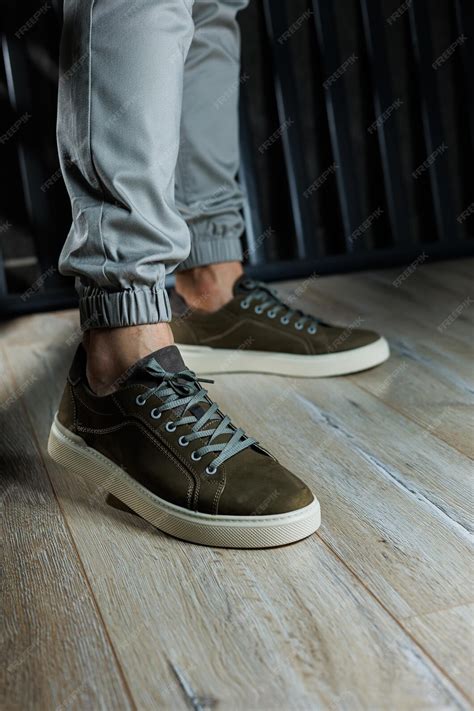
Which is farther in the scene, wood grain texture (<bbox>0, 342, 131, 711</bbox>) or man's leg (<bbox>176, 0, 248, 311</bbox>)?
man's leg (<bbox>176, 0, 248, 311</bbox>)

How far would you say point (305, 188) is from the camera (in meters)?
2.03

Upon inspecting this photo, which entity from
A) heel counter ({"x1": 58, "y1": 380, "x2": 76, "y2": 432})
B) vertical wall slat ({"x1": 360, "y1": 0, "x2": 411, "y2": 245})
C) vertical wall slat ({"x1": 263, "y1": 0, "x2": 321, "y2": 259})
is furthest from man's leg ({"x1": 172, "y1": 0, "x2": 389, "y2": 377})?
vertical wall slat ({"x1": 360, "y1": 0, "x2": 411, "y2": 245})

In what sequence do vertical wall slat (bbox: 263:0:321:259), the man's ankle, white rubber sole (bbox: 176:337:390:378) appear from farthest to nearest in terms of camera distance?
1. vertical wall slat (bbox: 263:0:321:259)
2. white rubber sole (bbox: 176:337:390:378)
3. the man's ankle

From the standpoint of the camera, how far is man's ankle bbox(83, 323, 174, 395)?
0.97 metres

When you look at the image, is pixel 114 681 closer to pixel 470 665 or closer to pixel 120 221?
pixel 470 665

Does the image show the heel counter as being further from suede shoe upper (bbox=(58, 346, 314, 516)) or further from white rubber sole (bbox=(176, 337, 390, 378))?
white rubber sole (bbox=(176, 337, 390, 378))

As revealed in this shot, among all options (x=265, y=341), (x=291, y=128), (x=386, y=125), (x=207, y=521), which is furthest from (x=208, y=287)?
(x=386, y=125)

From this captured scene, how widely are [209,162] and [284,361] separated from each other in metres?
0.35

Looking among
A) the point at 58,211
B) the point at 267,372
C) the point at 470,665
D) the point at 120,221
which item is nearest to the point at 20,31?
the point at 58,211

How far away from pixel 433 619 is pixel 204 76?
988 millimetres

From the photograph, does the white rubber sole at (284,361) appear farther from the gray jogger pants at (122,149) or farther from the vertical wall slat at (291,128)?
the vertical wall slat at (291,128)

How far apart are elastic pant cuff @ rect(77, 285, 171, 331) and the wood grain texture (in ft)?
0.75

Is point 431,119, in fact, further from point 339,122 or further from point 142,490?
point 142,490

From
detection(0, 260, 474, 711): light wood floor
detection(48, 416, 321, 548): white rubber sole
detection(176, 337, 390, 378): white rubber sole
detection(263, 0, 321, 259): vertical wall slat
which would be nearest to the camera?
detection(0, 260, 474, 711): light wood floor
